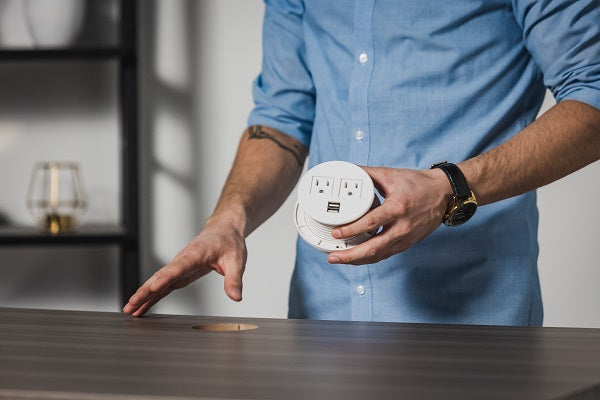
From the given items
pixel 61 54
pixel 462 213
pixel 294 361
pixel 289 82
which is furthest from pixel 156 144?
pixel 294 361

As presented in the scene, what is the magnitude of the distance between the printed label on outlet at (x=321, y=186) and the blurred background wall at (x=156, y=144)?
1.38 metres

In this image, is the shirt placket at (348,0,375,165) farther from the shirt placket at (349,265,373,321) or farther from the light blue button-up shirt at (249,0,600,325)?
the shirt placket at (349,265,373,321)

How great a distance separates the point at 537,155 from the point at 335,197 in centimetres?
33

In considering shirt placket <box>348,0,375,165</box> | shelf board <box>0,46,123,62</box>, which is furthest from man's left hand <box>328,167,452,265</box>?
shelf board <box>0,46,123,62</box>

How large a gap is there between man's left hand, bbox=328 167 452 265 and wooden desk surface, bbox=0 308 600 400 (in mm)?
99

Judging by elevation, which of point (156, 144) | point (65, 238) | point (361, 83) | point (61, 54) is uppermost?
point (361, 83)

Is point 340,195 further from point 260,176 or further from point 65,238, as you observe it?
point 65,238

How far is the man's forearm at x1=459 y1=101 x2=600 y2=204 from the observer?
44.3 inches

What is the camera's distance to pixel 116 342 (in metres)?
0.80

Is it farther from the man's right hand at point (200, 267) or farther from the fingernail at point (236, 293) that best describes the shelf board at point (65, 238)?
the fingernail at point (236, 293)

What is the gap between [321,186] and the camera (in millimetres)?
974

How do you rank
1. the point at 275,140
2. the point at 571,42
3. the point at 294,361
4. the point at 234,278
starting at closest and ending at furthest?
the point at 294,361 < the point at 234,278 < the point at 571,42 < the point at 275,140

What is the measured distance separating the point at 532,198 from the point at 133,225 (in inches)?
48.5

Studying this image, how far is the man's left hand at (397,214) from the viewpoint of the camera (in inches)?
38.4
